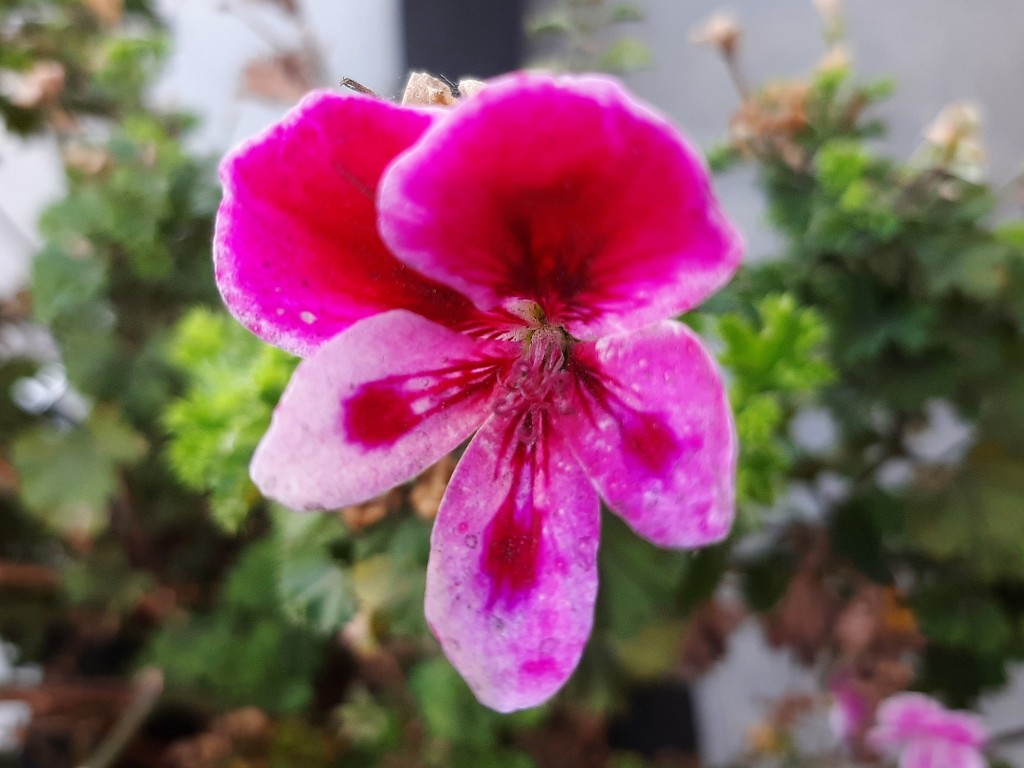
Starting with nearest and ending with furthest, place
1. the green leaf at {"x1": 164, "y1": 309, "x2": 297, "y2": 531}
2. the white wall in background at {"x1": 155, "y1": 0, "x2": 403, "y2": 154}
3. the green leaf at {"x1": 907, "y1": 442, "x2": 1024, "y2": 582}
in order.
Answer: the green leaf at {"x1": 164, "y1": 309, "x2": 297, "y2": 531} → the green leaf at {"x1": 907, "y1": 442, "x2": 1024, "y2": 582} → the white wall in background at {"x1": 155, "y1": 0, "x2": 403, "y2": 154}

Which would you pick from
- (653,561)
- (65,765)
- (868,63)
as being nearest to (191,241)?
(653,561)

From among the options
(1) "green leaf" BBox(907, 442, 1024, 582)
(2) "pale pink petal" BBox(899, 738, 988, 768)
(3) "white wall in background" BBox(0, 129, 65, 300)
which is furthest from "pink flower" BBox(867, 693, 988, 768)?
(3) "white wall in background" BBox(0, 129, 65, 300)

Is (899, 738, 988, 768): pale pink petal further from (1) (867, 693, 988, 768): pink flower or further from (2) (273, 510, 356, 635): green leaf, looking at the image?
(2) (273, 510, 356, 635): green leaf

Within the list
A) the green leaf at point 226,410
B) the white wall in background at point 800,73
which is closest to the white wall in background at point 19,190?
the green leaf at point 226,410

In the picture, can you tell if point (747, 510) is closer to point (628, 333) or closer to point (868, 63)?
point (628, 333)

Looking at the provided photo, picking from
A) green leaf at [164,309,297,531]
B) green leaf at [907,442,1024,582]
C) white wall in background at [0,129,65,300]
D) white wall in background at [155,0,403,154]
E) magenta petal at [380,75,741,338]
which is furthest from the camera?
white wall in background at [0,129,65,300]
